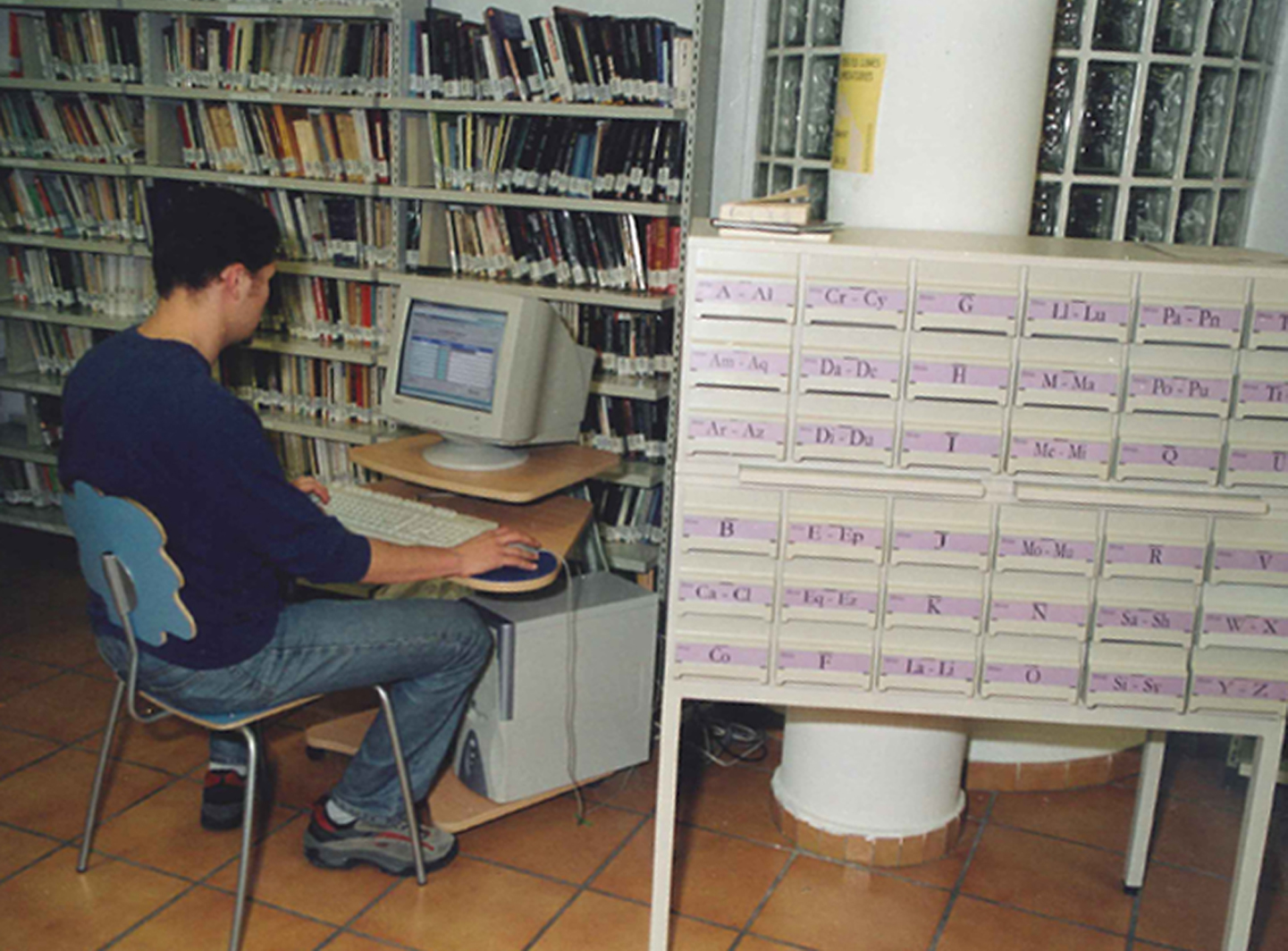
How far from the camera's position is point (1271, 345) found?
1.91 m

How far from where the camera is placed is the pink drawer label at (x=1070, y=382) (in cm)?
194

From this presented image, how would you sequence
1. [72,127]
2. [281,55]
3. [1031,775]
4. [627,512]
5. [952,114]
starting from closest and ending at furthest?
[952,114] < [1031,775] < [627,512] < [281,55] < [72,127]

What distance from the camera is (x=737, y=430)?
6.53ft

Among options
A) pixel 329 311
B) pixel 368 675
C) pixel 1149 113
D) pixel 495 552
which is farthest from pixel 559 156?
pixel 368 675

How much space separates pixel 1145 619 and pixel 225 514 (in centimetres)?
159

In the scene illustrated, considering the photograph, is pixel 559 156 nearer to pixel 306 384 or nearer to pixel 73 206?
pixel 306 384

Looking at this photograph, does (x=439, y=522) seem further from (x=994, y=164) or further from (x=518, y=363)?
(x=994, y=164)

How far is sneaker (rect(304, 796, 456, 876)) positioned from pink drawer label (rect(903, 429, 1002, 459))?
4.49 feet

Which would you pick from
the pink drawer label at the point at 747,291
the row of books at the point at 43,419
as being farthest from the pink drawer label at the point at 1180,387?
the row of books at the point at 43,419

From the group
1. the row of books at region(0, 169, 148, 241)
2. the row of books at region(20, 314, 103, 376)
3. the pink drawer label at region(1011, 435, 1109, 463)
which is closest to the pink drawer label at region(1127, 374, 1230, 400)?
the pink drawer label at region(1011, 435, 1109, 463)

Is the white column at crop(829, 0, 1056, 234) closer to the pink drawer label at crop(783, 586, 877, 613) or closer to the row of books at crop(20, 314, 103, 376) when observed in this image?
the pink drawer label at crop(783, 586, 877, 613)

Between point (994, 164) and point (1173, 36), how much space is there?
2.41 feet

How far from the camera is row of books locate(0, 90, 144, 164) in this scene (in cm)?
381

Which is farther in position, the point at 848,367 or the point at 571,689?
the point at 571,689
